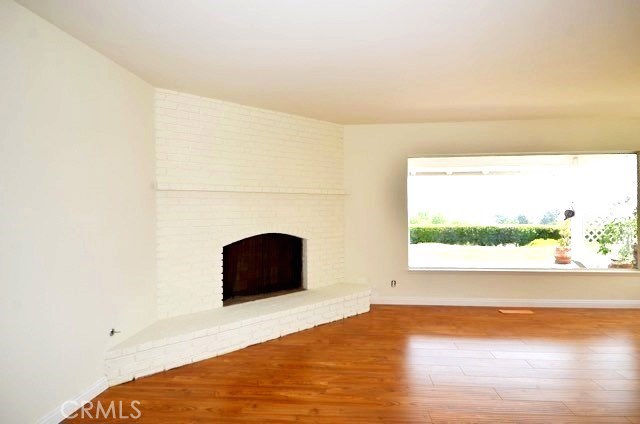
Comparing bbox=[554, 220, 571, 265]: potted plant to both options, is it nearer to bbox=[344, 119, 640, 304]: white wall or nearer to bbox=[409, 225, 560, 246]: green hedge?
bbox=[409, 225, 560, 246]: green hedge

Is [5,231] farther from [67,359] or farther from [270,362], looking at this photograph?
[270,362]

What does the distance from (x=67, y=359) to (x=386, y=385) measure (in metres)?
2.24

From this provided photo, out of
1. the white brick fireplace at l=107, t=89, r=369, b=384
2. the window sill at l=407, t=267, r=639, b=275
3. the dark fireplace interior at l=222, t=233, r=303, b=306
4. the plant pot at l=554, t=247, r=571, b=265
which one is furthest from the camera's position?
the plant pot at l=554, t=247, r=571, b=265

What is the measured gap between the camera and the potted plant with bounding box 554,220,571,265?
5.32 metres

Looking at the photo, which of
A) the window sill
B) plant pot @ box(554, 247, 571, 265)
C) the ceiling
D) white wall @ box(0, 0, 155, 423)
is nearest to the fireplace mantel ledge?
white wall @ box(0, 0, 155, 423)

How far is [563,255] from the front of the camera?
5328mm

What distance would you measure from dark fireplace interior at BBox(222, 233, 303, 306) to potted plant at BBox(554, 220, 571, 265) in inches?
139

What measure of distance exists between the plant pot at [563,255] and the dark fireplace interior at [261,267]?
3511mm

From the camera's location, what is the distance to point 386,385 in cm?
298

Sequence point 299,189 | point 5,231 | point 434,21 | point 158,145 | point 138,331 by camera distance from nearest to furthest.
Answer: point 5,231 → point 434,21 → point 138,331 → point 158,145 → point 299,189

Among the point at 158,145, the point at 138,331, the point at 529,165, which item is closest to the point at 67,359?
the point at 138,331

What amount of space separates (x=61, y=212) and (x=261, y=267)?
2634 millimetres

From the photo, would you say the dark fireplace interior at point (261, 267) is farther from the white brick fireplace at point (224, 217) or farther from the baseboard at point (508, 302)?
the baseboard at point (508, 302)

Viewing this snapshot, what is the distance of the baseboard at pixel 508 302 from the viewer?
5.16 meters
